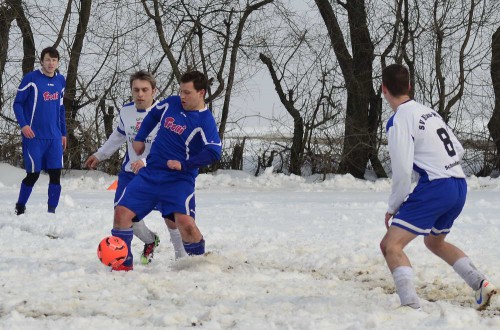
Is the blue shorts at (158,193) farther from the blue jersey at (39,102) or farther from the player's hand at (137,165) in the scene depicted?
the blue jersey at (39,102)

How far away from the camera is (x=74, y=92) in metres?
19.1

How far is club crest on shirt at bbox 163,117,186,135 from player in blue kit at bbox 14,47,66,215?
453cm

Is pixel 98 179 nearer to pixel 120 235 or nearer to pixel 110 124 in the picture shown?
pixel 110 124

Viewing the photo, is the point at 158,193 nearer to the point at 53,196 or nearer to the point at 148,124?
the point at 148,124

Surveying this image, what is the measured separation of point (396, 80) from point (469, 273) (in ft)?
4.33

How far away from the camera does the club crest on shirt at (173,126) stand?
6707 millimetres

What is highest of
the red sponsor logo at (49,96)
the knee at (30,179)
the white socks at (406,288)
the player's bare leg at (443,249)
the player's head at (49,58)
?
the player's head at (49,58)

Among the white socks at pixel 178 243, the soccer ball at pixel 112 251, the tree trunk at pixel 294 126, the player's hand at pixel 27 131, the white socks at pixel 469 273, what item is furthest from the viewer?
the tree trunk at pixel 294 126

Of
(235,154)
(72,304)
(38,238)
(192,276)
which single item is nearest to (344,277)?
(192,276)

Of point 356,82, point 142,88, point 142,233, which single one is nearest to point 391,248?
point 142,233

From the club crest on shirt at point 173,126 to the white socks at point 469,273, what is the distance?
240cm

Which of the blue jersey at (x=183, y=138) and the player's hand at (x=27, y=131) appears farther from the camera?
the player's hand at (x=27, y=131)

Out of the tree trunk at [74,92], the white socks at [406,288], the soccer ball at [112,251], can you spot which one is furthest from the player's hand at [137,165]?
the tree trunk at [74,92]

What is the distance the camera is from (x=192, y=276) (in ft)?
21.0
